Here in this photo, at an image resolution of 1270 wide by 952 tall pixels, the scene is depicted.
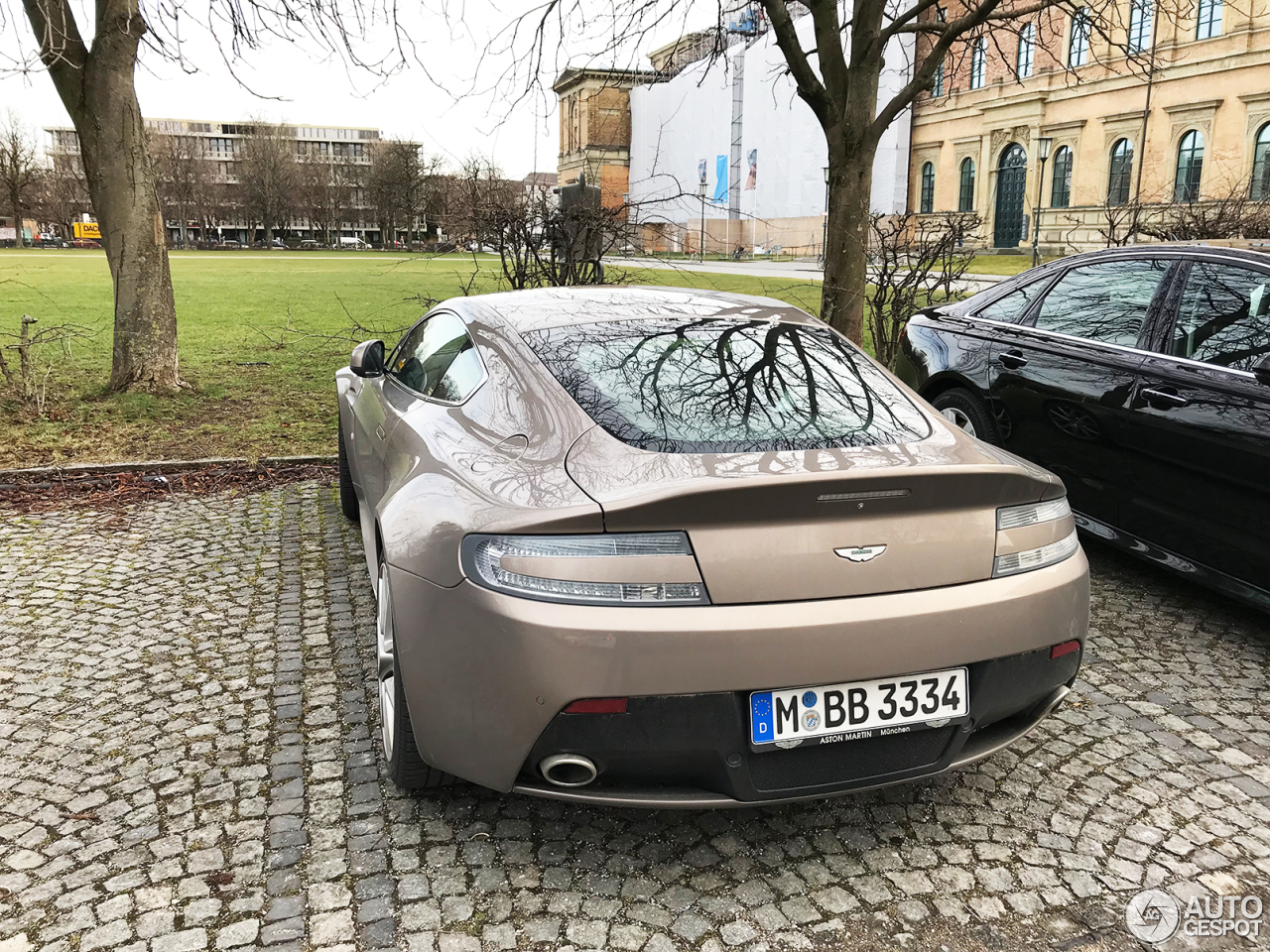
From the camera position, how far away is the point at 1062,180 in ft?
173

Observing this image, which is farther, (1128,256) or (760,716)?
(1128,256)

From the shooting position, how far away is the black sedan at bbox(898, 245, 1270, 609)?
3.97 m

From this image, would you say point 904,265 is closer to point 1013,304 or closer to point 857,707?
point 1013,304

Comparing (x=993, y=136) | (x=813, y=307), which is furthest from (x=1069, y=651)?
(x=993, y=136)

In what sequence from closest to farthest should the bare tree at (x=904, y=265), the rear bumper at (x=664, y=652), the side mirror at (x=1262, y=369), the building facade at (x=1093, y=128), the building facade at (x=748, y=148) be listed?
the rear bumper at (x=664, y=652), the side mirror at (x=1262, y=369), the bare tree at (x=904, y=265), the building facade at (x=1093, y=128), the building facade at (x=748, y=148)

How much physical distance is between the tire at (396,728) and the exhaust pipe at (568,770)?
0.42 metres

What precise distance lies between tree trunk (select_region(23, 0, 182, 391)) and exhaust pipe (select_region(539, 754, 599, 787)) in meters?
Result: 7.68

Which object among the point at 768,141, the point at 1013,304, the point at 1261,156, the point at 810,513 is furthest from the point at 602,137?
the point at 810,513

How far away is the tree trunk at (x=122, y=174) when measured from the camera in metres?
8.29

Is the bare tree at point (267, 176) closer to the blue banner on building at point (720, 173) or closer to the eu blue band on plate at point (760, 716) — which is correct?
the blue banner on building at point (720, 173)

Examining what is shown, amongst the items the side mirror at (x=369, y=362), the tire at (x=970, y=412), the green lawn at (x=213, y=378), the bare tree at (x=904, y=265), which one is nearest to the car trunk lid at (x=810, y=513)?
the side mirror at (x=369, y=362)

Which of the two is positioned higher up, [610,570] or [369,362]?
[369,362]

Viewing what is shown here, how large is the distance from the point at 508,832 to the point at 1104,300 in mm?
3980

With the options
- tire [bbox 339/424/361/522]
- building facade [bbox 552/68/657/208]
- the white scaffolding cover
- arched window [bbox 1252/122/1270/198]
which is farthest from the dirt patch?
building facade [bbox 552/68/657/208]
